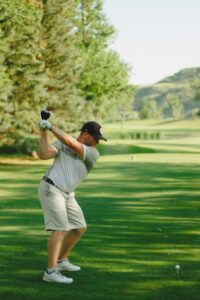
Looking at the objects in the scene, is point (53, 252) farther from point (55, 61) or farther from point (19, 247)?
point (55, 61)

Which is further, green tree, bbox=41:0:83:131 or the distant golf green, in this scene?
green tree, bbox=41:0:83:131

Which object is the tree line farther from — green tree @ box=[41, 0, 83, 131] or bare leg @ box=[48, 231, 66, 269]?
bare leg @ box=[48, 231, 66, 269]

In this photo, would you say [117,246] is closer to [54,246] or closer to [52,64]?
[54,246]

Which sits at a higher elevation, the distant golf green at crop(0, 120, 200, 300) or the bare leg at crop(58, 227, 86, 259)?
the bare leg at crop(58, 227, 86, 259)

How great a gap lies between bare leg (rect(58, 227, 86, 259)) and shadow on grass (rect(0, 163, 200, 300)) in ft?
1.16

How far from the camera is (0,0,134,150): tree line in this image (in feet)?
94.4

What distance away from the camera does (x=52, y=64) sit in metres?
35.8

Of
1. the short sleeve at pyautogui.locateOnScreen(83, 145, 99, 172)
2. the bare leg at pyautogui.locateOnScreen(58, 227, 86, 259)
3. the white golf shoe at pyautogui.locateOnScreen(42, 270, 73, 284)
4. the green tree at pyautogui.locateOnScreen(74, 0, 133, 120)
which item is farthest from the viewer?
the green tree at pyautogui.locateOnScreen(74, 0, 133, 120)

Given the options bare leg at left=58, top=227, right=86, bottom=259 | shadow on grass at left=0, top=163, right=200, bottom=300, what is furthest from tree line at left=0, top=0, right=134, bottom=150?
bare leg at left=58, top=227, right=86, bottom=259

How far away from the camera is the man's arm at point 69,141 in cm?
585

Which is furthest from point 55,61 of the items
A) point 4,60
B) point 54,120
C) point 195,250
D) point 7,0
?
point 195,250

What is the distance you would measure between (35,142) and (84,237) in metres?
26.1

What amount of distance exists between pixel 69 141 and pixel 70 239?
4.97 ft

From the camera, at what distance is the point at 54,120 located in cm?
3462
